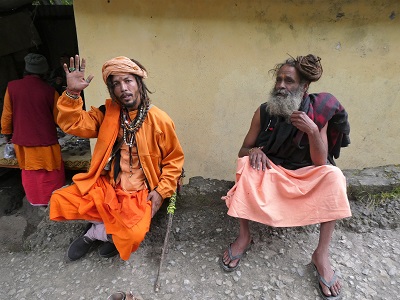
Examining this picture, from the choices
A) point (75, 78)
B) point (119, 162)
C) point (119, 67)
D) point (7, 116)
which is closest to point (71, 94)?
point (75, 78)

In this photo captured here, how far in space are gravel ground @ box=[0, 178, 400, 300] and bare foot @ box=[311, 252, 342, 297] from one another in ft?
0.30

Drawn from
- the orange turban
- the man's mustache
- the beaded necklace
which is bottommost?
the beaded necklace

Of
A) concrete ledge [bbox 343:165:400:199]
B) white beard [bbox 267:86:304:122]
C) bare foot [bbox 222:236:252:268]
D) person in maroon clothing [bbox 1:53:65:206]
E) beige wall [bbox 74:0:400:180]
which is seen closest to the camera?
white beard [bbox 267:86:304:122]

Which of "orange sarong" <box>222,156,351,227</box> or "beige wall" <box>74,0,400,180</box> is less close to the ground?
"beige wall" <box>74,0,400,180</box>

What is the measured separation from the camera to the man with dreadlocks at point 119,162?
219 cm

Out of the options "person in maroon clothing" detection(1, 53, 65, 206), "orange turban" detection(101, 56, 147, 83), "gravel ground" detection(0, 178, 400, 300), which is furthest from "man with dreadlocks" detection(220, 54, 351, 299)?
"person in maroon clothing" detection(1, 53, 65, 206)

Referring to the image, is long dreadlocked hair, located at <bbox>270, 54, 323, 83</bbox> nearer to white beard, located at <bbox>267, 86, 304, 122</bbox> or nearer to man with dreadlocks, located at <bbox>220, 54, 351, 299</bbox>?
man with dreadlocks, located at <bbox>220, 54, 351, 299</bbox>

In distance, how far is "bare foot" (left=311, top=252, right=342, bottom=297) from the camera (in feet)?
6.88

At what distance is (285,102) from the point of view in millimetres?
2172

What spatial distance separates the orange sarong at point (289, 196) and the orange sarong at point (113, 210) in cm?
72

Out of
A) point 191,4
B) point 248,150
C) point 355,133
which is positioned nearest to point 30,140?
point 191,4

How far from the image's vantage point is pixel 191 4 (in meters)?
2.87

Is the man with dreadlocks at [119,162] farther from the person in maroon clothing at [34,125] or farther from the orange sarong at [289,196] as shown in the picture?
the person in maroon clothing at [34,125]

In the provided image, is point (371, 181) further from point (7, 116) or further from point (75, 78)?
Result: point (7, 116)
